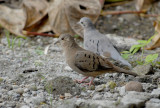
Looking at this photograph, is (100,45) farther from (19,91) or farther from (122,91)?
(19,91)

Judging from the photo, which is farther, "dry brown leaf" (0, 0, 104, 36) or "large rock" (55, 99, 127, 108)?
"dry brown leaf" (0, 0, 104, 36)

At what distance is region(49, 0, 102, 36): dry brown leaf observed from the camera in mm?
6664

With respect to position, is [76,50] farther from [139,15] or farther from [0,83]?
[139,15]

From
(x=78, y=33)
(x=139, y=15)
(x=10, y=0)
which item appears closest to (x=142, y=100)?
(x=78, y=33)

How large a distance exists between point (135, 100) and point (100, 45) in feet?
6.66

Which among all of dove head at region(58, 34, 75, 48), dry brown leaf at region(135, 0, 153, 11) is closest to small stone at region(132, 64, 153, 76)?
dove head at region(58, 34, 75, 48)

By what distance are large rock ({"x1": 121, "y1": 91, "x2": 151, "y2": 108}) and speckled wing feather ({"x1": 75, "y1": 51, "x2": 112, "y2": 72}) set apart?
30.1 inches

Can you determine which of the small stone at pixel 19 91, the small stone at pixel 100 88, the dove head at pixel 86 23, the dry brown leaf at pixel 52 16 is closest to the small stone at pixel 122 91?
the small stone at pixel 100 88

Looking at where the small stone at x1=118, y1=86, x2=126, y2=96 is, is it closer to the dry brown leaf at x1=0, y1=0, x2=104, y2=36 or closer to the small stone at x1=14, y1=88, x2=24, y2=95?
the small stone at x1=14, y1=88, x2=24, y2=95

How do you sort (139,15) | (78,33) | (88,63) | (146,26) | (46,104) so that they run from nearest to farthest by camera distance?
(46,104), (88,63), (78,33), (146,26), (139,15)

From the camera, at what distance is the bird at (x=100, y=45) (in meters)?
5.05

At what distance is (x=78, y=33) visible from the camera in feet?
21.6

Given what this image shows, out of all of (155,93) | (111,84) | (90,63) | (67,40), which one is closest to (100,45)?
(67,40)

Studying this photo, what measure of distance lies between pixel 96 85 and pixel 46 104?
961mm
